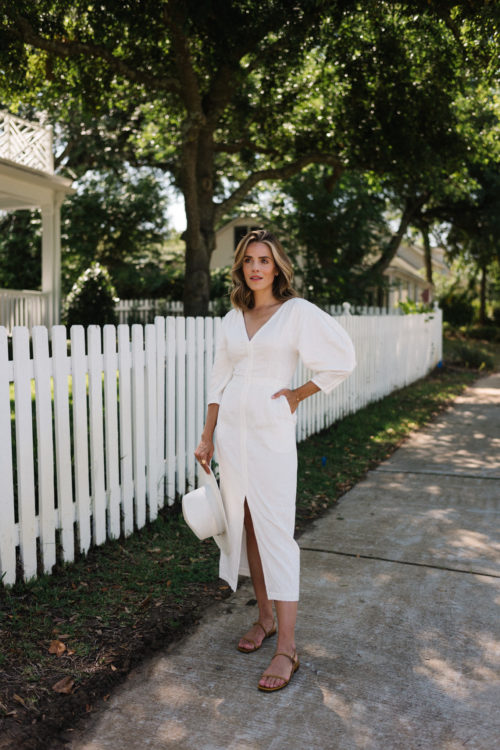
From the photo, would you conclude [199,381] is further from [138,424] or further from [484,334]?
[484,334]

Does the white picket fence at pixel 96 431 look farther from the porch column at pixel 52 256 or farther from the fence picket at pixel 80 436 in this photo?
the porch column at pixel 52 256

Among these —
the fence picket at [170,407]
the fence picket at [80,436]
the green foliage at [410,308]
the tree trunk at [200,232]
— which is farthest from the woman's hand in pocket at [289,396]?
the green foliage at [410,308]

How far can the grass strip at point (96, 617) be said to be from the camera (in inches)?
113

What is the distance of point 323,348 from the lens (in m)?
3.23

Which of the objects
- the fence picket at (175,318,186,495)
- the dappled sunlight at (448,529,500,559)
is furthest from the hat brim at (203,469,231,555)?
the fence picket at (175,318,186,495)

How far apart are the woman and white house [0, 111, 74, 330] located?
11.7 meters

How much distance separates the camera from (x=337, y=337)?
323 centimetres

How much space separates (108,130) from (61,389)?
2476 cm

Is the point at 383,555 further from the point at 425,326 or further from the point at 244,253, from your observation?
the point at 425,326

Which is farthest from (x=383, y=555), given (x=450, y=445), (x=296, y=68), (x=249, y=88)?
(x=249, y=88)

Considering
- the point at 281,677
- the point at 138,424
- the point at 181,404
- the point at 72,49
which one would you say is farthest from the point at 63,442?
the point at 72,49

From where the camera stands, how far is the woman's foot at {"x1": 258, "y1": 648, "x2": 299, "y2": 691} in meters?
3.01

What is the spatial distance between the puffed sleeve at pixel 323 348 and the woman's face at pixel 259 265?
0.24 metres

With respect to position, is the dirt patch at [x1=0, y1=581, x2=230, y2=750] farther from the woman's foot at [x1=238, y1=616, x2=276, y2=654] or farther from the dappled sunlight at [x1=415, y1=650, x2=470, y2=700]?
the dappled sunlight at [x1=415, y1=650, x2=470, y2=700]
